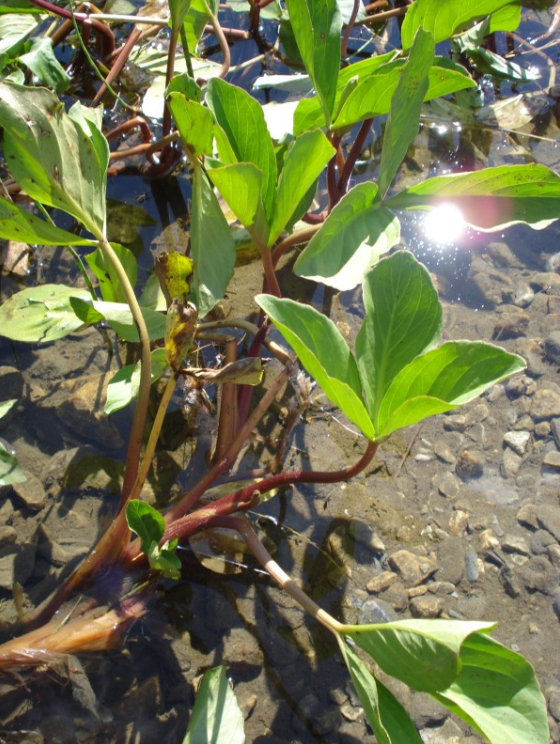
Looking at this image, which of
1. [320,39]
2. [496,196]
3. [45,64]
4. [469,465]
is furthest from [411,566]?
[45,64]

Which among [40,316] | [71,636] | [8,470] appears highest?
[40,316]

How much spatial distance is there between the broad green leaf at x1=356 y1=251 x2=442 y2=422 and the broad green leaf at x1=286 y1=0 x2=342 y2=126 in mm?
468

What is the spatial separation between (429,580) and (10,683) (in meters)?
0.92

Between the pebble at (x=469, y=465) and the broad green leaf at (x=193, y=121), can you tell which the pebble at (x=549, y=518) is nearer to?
the pebble at (x=469, y=465)

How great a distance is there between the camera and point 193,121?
4.68ft

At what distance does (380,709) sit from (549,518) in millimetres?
730

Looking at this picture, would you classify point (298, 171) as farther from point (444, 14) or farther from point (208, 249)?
point (444, 14)

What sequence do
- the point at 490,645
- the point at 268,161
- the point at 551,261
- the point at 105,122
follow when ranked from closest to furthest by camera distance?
1. the point at 490,645
2. the point at 268,161
3. the point at 551,261
4. the point at 105,122

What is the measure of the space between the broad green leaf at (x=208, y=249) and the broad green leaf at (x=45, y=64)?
0.87m

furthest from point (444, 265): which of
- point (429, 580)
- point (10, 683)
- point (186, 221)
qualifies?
point (10, 683)

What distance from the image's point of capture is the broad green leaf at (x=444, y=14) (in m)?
1.71

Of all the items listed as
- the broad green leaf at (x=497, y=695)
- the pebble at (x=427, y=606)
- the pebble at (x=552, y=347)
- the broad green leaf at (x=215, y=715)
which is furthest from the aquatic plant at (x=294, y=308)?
the pebble at (x=552, y=347)

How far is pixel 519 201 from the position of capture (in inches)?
62.6

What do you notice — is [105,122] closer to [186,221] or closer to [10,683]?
[186,221]
